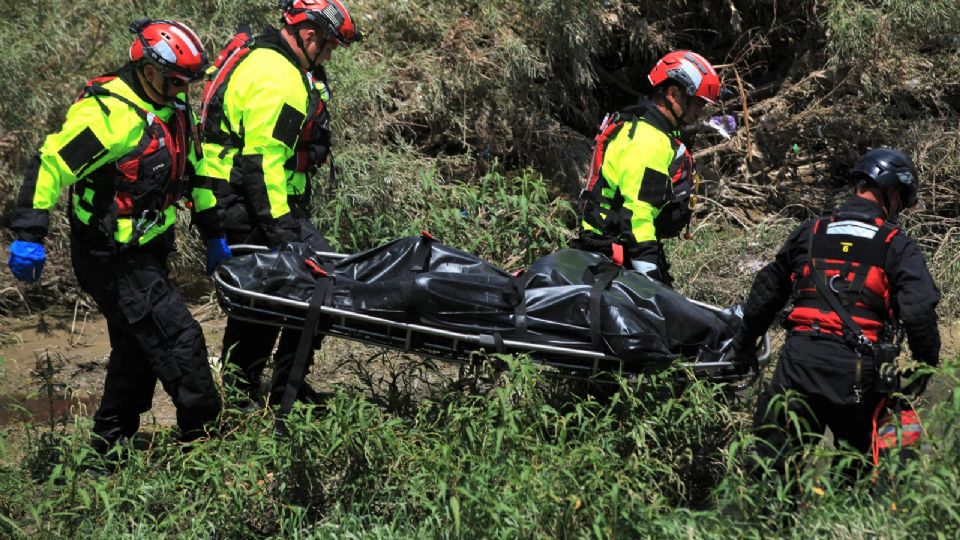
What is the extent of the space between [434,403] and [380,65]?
13.1 feet

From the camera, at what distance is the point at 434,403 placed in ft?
17.2

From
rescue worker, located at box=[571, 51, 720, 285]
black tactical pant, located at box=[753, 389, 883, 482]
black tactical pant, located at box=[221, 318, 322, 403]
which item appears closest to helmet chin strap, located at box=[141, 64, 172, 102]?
black tactical pant, located at box=[221, 318, 322, 403]

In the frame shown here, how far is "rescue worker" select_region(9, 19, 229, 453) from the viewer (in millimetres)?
5094

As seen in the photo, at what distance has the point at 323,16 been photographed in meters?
5.79

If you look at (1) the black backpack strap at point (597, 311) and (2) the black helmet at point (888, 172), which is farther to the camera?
(1) the black backpack strap at point (597, 311)

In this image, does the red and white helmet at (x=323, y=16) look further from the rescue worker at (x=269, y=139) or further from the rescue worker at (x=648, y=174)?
the rescue worker at (x=648, y=174)

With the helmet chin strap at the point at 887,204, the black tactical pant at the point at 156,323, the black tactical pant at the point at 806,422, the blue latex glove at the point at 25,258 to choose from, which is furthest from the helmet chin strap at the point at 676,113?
the blue latex glove at the point at 25,258

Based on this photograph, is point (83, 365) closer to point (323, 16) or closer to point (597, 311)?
point (323, 16)

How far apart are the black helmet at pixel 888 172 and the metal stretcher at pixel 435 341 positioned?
0.86 meters

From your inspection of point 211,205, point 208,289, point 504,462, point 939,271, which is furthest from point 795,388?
point 208,289

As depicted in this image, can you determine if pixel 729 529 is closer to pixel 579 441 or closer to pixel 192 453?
pixel 579 441

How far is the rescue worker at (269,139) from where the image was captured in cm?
560

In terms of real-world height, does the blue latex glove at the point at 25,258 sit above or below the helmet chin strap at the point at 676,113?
below

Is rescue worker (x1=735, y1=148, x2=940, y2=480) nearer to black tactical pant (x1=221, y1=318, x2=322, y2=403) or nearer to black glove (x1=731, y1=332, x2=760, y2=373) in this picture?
black glove (x1=731, y1=332, x2=760, y2=373)
